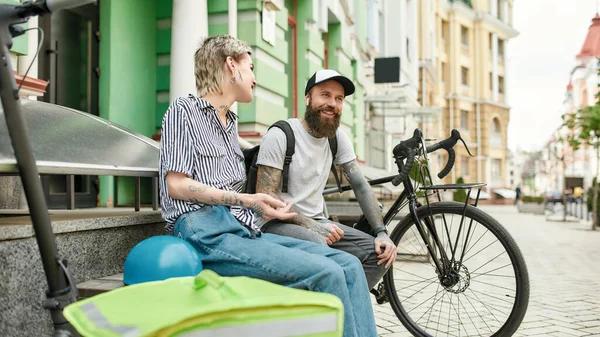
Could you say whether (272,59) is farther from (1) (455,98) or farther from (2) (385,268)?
(1) (455,98)

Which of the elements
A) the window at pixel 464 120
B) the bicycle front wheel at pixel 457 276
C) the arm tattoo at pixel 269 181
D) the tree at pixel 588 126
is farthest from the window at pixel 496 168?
the arm tattoo at pixel 269 181

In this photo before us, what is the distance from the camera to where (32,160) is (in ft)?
5.42

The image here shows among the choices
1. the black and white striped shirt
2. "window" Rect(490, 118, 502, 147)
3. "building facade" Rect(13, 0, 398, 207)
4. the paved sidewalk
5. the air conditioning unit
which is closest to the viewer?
the black and white striped shirt

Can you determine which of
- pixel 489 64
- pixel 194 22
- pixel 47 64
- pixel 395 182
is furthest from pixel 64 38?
pixel 489 64

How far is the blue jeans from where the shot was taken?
6.88 ft

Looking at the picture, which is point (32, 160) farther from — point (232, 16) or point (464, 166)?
point (464, 166)

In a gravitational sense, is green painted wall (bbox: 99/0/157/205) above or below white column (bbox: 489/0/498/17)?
below

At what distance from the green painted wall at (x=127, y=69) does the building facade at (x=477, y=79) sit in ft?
114

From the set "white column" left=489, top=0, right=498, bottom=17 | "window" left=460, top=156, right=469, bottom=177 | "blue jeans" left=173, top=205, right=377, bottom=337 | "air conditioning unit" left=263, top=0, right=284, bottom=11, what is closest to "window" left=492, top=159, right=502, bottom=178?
"window" left=460, top=156, right=469, bottom=177

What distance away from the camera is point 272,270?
213cm

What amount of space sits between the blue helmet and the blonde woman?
5.1 inches

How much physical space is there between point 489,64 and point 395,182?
4512 centimetres

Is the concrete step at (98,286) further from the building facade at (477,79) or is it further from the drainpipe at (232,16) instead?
the building facade at (477,79)

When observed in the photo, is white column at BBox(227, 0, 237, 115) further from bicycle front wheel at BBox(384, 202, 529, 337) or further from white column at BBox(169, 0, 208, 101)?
bicycle front wheel at BBox(384, 202, 529, 337)
